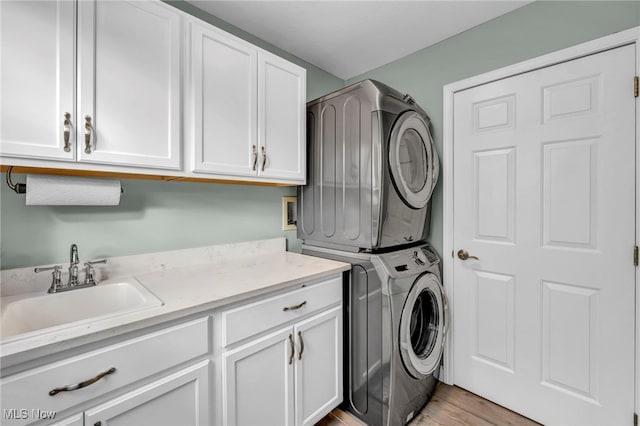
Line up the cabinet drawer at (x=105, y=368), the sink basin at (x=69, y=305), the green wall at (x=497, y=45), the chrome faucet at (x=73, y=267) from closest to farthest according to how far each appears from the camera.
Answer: the cabinet drawer at (x=105, y=368)
the sink basin at (x=69, y=305)
the chrome faucet at (x=73, y=267)
the green wall at (x=497, y=45)

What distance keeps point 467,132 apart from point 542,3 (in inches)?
32.2

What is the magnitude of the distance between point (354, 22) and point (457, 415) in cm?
269

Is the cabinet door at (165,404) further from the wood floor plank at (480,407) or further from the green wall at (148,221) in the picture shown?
the wood floor plank at (480,407)

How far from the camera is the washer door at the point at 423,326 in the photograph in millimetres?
1592

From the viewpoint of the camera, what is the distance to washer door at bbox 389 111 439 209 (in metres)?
1.66

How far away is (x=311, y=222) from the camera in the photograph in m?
2.03

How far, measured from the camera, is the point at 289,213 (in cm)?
222

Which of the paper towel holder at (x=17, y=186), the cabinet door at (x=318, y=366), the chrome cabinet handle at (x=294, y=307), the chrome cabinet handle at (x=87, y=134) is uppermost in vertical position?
the chrome cabinet handle at (x=87, y=134)

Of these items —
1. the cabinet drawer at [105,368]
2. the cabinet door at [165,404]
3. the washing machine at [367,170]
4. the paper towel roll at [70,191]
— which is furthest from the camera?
the washing machine at [367,170]

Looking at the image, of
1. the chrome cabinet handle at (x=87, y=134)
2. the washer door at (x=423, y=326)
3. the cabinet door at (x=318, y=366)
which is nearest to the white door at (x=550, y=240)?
the washer door at (x=423, y=326)

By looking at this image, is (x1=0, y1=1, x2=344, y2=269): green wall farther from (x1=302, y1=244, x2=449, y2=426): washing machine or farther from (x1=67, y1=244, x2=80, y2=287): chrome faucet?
(x1=302, y1=244, x2=449, y2=426): washing machine

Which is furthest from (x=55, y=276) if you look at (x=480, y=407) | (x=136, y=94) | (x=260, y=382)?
(x=480, y=407)

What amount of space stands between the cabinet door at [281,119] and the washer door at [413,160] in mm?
618

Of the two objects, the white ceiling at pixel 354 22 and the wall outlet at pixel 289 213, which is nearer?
the white ceiling at pixel 354 22
